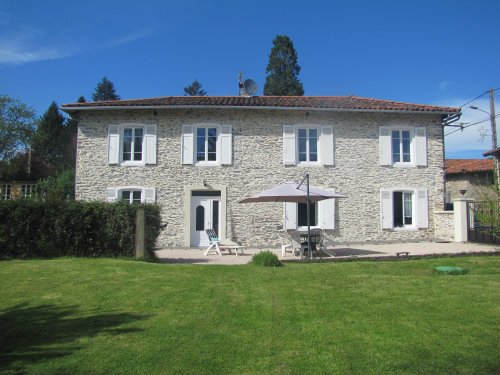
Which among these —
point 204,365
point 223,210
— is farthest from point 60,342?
point 223,210

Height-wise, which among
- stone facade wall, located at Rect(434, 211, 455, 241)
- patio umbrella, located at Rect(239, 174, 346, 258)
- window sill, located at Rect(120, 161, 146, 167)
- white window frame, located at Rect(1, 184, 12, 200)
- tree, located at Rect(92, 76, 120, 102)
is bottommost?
stone facade wall, located at Rect(434, 211, 455, 241)

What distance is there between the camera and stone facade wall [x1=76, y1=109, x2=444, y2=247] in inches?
560

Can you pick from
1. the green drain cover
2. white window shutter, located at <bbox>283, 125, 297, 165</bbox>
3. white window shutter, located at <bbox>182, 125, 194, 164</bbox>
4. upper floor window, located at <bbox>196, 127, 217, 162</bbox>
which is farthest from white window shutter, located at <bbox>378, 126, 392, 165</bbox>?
the green drain cover

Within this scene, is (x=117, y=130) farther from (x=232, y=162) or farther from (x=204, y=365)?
(x=204, y=365)

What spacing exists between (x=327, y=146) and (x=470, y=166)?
1465 centimetres

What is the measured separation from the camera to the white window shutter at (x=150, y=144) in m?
14.3

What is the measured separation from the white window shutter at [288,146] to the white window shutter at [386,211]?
3784 millimetres

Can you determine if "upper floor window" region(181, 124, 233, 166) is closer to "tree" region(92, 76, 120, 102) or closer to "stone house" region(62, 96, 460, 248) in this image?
"stone house" region(62, 96, 460, 248)

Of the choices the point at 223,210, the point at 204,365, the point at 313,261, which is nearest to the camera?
the point at 204,365

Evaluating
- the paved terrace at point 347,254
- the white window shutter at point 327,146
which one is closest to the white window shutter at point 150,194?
the paved terrace at point 347,254

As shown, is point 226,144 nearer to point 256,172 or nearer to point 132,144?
point 256,172

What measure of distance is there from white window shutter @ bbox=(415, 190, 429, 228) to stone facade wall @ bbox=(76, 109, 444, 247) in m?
0.24

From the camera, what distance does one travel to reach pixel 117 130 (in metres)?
14.4

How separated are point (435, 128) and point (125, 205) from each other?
41.1 ft
